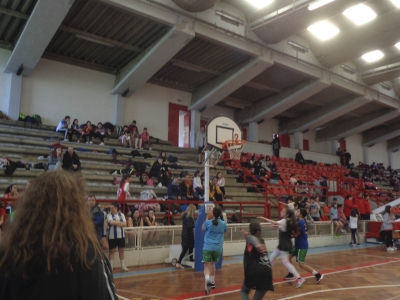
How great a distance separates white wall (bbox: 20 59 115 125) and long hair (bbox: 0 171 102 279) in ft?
54.3

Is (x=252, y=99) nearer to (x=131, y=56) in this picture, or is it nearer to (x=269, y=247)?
(x=131, y=56)

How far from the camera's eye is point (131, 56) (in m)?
17.8

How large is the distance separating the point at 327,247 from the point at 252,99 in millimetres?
12222

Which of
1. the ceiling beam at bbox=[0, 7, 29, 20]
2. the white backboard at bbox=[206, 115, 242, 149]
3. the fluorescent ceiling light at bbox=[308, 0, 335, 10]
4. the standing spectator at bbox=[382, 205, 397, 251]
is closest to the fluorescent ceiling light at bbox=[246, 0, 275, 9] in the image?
the fluorescent ceiling light at bbox=[308, 0, 335, 10]

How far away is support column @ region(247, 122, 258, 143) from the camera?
79.4 ft

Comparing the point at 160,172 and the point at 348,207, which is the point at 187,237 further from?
the point at 348,207

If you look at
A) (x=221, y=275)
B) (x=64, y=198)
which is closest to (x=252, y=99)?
(x=221, y=275)

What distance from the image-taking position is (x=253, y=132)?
2434 centimetres

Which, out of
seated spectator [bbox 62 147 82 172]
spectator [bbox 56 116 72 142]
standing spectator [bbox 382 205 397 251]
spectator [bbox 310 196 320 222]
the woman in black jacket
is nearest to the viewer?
the woman in black jacket

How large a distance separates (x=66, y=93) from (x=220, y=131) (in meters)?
10.6

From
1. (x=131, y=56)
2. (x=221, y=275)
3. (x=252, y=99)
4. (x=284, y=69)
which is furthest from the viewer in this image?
(x=252, y=99)

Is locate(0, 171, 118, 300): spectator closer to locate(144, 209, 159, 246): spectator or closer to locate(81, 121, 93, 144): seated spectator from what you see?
locate(144, 209, 159, 246): spectator

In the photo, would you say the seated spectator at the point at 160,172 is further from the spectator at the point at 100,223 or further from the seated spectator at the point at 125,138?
the spectator at the point at 100,223

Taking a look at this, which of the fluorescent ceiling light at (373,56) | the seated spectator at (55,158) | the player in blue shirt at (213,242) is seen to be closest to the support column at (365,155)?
the fluorescent ceiling light at (373,56)
